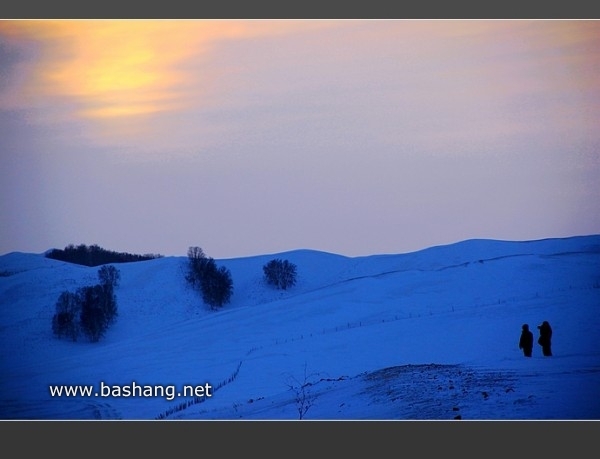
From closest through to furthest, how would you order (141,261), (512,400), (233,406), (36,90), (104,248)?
(512,400) < (233,406) < (36,90) < (104,248) < (141,261)

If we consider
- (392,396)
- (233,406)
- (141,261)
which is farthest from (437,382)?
(141,261)

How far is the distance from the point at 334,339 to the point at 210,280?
3746mm

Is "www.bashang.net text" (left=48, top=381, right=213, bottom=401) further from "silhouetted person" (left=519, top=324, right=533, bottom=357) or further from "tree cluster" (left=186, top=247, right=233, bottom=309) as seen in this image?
"silhouetted person" (left=519, top=324, right=533, bottom=357)

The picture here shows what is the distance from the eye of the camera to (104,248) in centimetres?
1864

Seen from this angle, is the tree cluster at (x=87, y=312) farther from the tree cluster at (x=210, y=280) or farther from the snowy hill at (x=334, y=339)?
the tree cluster at (x=210, y=280)

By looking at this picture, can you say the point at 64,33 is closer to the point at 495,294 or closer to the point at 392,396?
the point at 392,396

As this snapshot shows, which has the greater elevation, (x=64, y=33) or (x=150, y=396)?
(x=64, y=33)

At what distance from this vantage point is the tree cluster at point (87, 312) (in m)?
18.9

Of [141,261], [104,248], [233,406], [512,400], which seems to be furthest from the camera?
[141,261]

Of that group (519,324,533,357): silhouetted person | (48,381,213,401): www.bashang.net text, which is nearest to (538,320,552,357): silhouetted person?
(519,324,533,357): silhouetted person

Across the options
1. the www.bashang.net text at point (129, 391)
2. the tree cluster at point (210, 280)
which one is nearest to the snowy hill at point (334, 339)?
the www.bashang.net text at point (129, 391)

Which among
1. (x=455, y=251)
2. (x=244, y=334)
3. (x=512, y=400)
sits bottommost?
(x=512, y=400)

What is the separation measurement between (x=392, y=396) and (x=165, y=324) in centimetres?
687

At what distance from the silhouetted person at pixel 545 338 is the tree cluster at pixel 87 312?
320 inches
